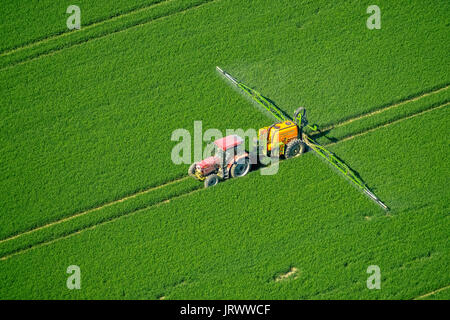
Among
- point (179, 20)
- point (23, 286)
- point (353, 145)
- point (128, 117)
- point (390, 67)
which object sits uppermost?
point (179, 20)

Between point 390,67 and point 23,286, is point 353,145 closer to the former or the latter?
point 390,67

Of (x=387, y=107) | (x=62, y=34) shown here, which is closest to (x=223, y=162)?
(x=387, y=107)

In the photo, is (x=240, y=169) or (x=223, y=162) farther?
(x=240, y=169)

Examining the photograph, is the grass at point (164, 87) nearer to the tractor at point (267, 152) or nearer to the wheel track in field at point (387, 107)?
the wheel track in field at point (387, 107)

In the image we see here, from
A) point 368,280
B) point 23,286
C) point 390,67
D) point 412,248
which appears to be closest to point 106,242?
point 23,286

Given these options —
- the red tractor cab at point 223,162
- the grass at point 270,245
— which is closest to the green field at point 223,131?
the grass at point 270,245

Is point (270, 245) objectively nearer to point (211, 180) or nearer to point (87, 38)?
point (211, 180)

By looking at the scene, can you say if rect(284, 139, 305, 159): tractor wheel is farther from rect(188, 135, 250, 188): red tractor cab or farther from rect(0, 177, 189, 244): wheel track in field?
rect(0, 177, 189, 244): wheel track in field
